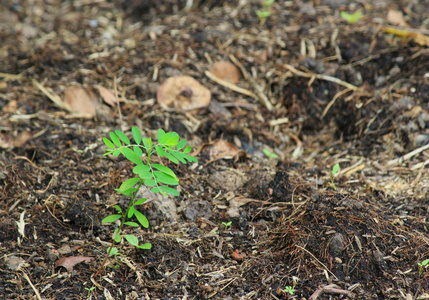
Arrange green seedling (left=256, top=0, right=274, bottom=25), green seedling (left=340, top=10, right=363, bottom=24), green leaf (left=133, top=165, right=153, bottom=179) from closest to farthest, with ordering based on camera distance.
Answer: green leaf (left=133, top=165, right=153, bottom=179) → green seedling (left=340, top=10, right=363, bottom=24) → green seedling (left=256, top=0, right=274, bottom=25)

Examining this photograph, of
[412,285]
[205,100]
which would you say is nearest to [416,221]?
[412,285]

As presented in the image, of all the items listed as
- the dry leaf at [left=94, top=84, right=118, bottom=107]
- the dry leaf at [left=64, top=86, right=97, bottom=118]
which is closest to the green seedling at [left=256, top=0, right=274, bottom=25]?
the dry leaf at [left=94, top=84, right=118, bottom=107]

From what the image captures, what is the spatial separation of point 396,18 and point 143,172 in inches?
127

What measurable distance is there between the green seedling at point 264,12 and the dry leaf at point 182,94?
3.56 ft

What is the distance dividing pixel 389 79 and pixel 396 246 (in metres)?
1.70

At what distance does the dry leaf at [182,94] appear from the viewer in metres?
3.30

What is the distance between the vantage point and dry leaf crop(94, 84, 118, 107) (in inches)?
129

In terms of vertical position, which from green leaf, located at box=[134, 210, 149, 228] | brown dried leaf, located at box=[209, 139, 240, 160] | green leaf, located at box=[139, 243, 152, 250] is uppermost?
green leaf, located at box=[134, 210, 149, 228]

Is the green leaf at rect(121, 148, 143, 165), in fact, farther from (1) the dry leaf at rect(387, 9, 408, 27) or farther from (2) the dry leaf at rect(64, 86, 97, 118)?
(1) the dry leaf at rect(387, 9, 408, 27)

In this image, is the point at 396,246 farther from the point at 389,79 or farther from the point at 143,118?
the point at 143,118

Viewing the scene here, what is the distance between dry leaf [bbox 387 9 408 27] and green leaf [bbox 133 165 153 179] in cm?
301

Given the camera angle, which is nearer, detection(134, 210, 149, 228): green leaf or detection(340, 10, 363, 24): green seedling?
detection(134, 210, 149, 228): green leaf

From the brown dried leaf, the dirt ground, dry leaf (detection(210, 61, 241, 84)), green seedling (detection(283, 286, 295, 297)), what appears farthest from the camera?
dry leaf (detection(210, 61, 241, 84))

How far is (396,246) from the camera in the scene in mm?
2188
